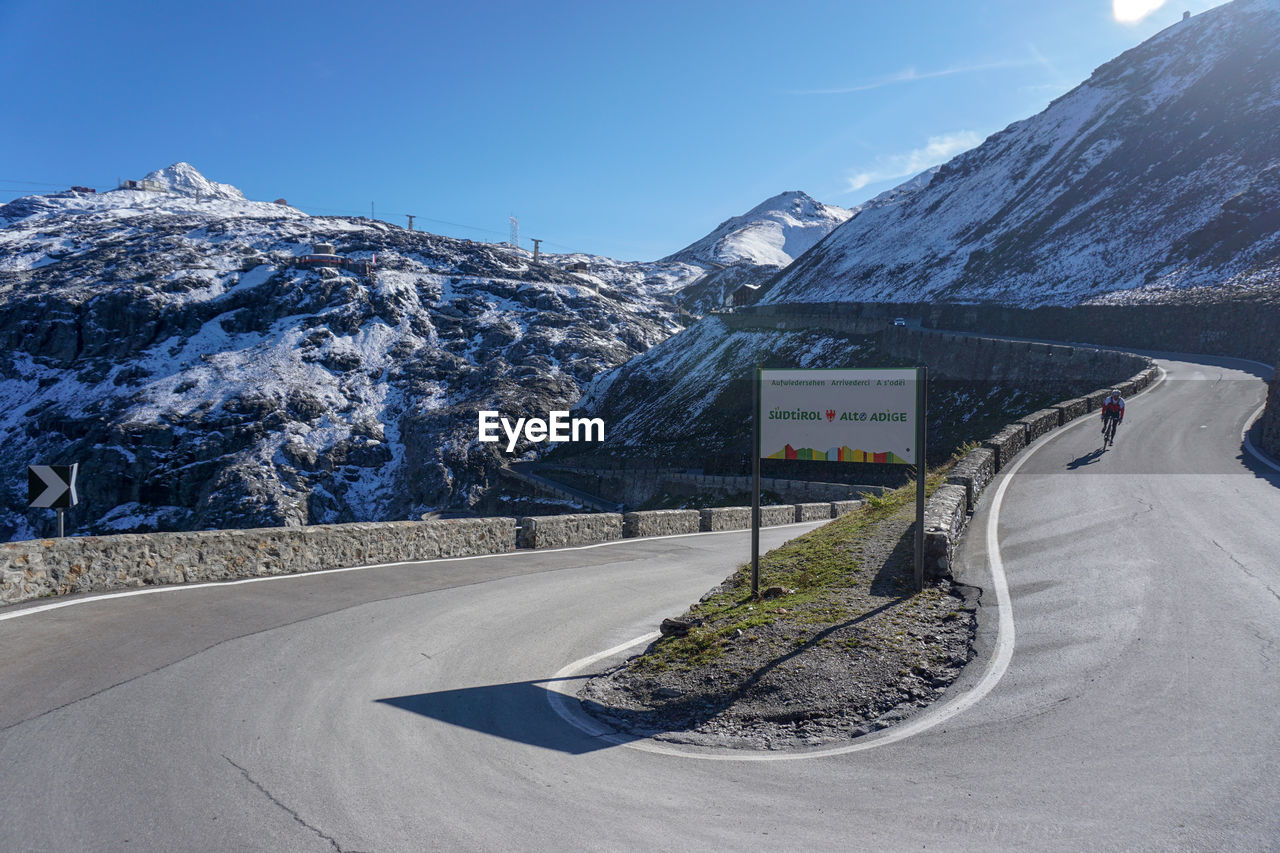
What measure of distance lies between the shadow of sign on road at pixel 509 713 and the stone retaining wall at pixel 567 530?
24.8ft

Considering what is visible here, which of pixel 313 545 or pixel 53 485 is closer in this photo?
pixel 53 485

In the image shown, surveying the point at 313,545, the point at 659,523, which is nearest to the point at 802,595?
the point at 313,545

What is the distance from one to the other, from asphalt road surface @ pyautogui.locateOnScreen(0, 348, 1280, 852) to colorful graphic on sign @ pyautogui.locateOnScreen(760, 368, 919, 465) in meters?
2.08

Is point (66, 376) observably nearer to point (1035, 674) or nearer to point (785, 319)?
point (785, 319)

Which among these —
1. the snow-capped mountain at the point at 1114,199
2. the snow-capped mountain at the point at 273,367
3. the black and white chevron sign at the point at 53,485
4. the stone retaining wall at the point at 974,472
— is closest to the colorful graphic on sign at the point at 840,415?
the stone retaining wall at the point at 974,472

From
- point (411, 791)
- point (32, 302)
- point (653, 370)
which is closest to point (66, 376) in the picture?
point (32, 302)

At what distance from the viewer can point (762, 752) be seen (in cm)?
525

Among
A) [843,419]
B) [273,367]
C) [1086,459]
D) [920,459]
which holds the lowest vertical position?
[1086,459]

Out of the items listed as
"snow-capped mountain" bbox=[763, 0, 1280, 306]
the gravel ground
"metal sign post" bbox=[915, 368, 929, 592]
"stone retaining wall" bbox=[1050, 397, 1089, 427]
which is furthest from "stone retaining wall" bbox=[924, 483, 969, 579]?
"snow-capped mountain" bbox=[763, 0, 1280, 306]

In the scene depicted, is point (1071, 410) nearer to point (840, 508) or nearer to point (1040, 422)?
point (1040, 422)

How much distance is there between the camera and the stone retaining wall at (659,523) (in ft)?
57.9

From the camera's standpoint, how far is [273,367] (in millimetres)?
86812

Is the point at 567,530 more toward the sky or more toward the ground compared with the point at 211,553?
more toward the ground

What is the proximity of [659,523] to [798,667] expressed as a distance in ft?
40.6
